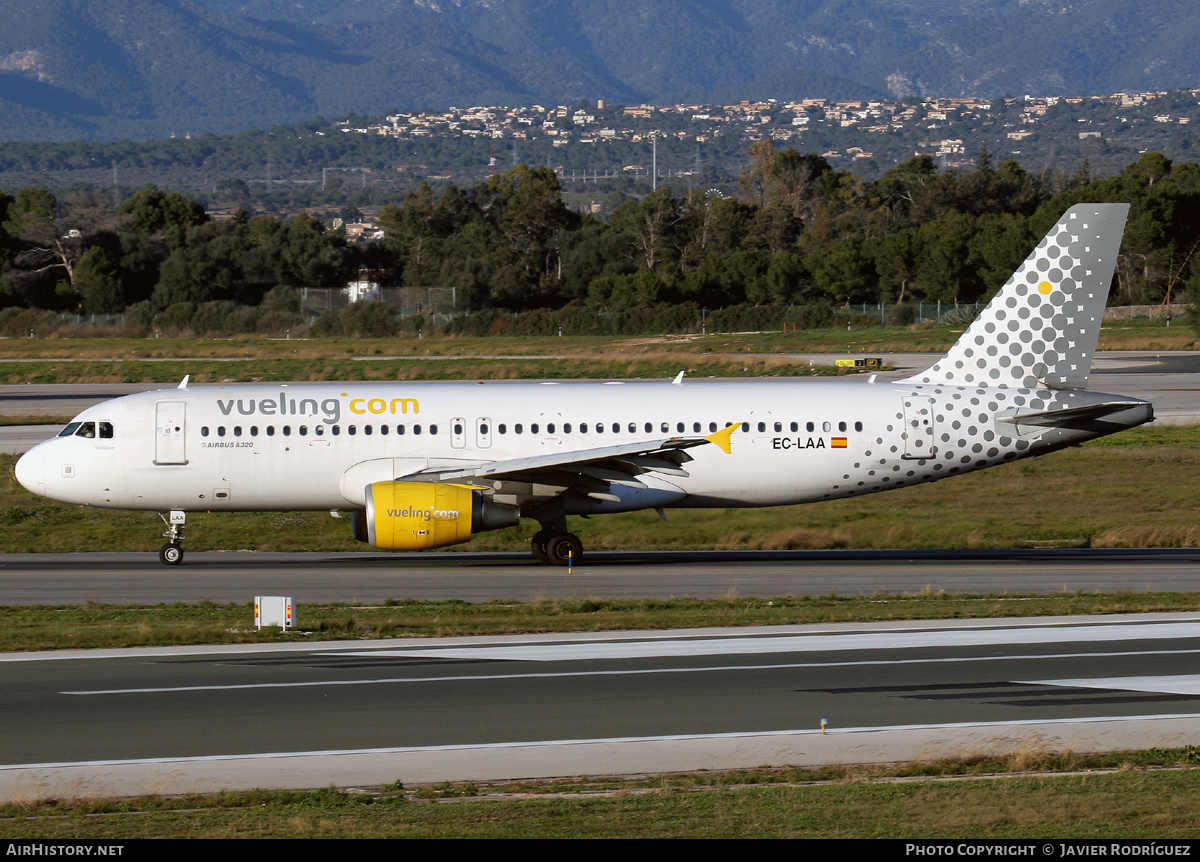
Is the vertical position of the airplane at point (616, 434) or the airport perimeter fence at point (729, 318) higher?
the airport perimeter fence at point (729, 318)

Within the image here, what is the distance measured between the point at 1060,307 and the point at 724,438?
741 centimetres

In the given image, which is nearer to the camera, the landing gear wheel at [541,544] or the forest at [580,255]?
the landing gear wheel at [541,544]

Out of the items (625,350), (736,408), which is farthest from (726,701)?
(625,350)

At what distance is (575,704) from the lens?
1603 centimetres

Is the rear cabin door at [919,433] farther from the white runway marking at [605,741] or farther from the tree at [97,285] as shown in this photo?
the tree at [97,285]

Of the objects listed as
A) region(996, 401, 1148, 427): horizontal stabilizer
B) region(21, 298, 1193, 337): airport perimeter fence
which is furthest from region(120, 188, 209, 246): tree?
region(996, 401, 1148, 427): horizontal stabilizer

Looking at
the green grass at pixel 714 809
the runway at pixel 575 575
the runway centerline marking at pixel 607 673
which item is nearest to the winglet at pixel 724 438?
the runway at pixel 575 575

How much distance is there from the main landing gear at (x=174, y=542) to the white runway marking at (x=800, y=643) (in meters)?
10.2

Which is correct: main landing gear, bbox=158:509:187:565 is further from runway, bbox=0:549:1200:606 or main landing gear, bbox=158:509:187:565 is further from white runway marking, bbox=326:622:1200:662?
white runway marking, bbox=326:622:1200:662

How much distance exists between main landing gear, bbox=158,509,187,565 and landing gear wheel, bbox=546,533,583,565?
23.7 ft

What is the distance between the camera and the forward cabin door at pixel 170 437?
28.0 meters

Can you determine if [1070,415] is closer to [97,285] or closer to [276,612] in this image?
[276,612]

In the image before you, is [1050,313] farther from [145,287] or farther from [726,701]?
[145,287]

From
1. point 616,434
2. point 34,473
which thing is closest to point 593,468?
point 616,434
